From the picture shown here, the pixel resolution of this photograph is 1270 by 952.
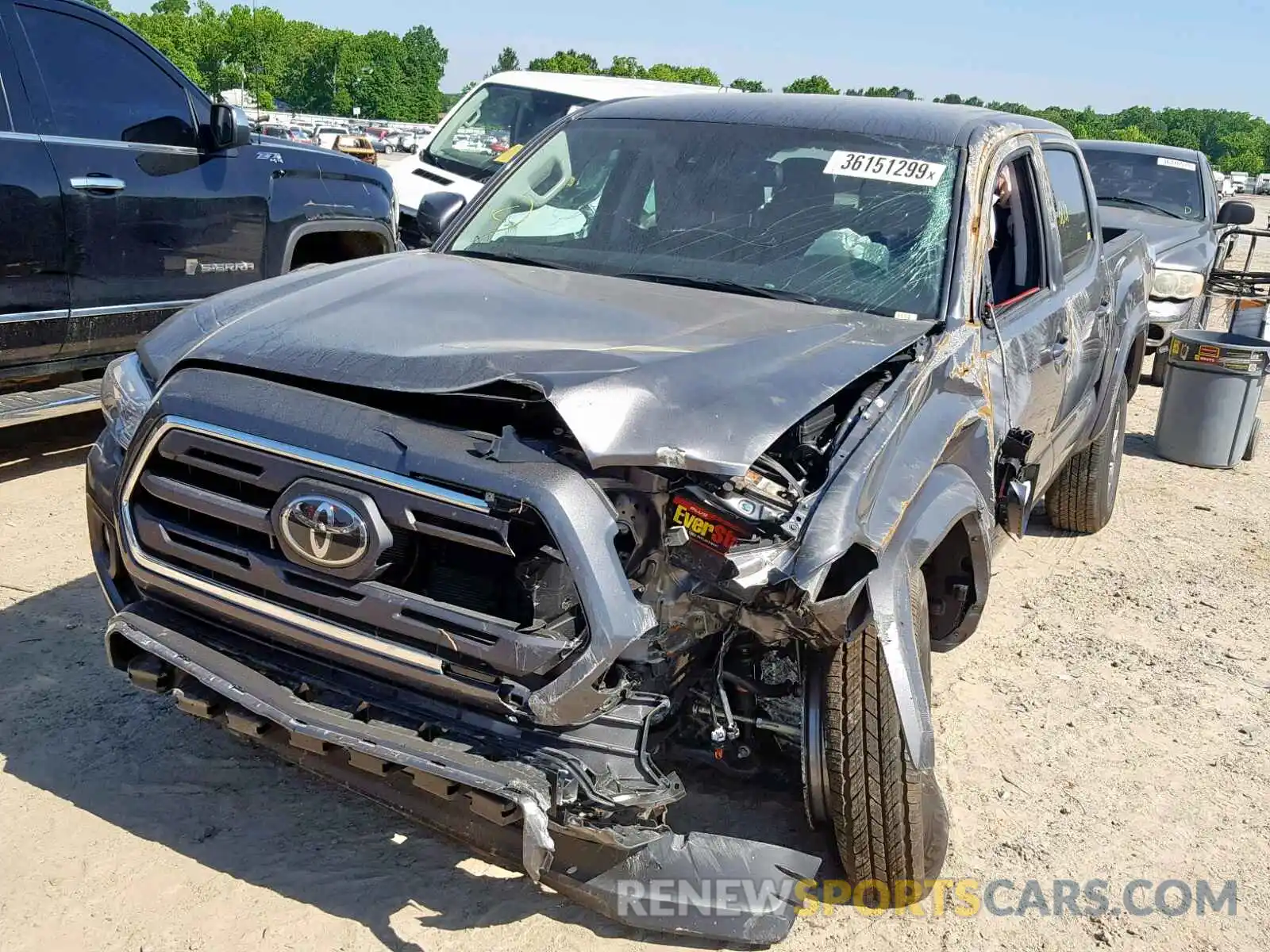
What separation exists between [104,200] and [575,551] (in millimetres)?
4221

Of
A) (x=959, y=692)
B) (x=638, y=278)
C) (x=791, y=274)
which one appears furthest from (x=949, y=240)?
(x=959, y=692)

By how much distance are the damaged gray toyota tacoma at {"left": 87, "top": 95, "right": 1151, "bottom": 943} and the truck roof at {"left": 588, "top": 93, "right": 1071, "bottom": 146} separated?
0.73 meters

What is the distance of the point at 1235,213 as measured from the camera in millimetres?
10805

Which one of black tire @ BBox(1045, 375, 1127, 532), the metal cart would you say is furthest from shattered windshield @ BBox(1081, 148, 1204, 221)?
black tire @ BBox(1045, 375, 1127, 532)

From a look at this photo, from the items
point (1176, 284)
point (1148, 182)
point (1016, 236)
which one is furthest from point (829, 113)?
point (1148, 182)

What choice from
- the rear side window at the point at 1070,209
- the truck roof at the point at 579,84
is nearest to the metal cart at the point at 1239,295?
the rear side window at the point at 1070,209

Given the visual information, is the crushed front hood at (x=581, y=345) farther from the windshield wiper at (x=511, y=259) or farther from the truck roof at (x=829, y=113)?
the truck roof at (x=829, y=113)

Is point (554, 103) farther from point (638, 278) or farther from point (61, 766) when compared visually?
point (61, 766)

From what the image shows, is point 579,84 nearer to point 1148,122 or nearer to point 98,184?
point 98,184

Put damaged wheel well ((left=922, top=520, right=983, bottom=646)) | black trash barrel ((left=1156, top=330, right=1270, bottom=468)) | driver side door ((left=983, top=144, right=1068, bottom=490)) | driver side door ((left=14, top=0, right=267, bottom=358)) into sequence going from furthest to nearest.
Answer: black trash barrel ((left=1156, top=330, right=1270, bottom=468)), driver side door ((left=14, top=0, right=267, bottom=358)), driver side door ((left=983, top=144, right=1068, bottom=490)), damaged wheel well ((left=922, top=520, right=983, bottom=646))

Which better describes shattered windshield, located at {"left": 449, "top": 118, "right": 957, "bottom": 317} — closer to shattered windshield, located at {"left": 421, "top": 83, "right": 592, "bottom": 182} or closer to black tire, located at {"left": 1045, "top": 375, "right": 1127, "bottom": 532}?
black tire, located at {"left": 1045, "top": 375, "right": 1127, "bottom": 532}

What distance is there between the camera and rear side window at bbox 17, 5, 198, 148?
214 inches

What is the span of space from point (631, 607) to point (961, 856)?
1.55 m

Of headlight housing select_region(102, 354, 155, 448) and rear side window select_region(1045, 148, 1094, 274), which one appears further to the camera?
rear side window select_region(1045, 148, 1094, 274)
